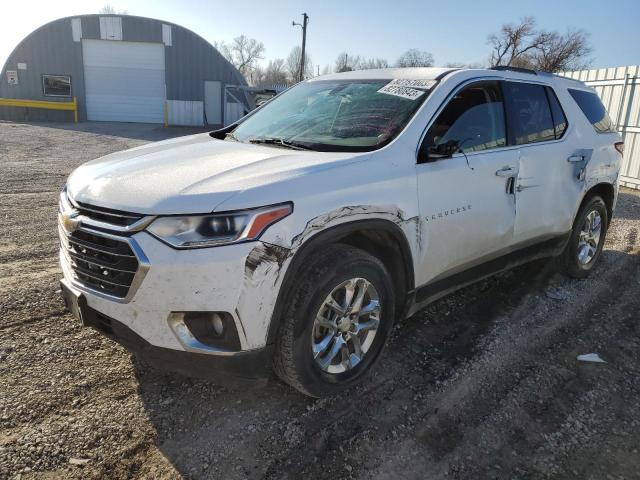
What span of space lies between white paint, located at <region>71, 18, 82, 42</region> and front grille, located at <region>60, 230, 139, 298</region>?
29.3 m

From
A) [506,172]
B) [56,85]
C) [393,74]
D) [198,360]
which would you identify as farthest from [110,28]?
[198,360]

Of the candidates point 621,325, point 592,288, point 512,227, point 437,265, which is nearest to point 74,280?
point 437,265

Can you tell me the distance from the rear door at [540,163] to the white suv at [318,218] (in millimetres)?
16

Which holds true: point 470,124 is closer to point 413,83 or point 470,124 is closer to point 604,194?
point 413,83

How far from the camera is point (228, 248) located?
2.22 meters

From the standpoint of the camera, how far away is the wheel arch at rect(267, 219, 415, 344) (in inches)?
94.7

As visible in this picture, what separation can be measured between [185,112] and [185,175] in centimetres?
2662

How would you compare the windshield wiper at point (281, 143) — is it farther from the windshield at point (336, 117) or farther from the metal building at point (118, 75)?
the metal building at point (118, 75)

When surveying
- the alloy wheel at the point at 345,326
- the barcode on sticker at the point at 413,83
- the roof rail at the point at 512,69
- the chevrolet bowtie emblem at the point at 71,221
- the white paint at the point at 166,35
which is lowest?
A: the alloy wheel at the point at 345,326

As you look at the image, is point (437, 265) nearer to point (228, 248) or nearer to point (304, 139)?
point (304, 139)

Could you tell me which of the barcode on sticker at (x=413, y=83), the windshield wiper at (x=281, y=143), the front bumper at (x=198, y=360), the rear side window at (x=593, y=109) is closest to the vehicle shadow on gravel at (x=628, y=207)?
the rear side window at (x=593, y=109)

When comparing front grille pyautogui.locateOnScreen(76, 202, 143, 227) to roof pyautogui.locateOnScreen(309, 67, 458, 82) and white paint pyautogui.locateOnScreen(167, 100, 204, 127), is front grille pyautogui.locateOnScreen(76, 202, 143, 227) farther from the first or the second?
white paint pyautogui.locateOnScreen(167, 100, 204, 127)

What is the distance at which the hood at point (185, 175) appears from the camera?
2.30 m

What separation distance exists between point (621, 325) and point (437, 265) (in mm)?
1913
